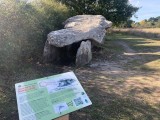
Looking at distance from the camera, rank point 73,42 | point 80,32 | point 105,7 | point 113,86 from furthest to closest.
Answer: point 105,7 → point 80,32 → point 73,42 → point 113,86

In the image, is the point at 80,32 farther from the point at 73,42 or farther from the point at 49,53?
the point at 49,53

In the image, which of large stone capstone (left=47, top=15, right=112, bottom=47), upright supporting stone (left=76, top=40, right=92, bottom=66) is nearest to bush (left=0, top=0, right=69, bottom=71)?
large stone capstone (left=47, top=15, right=112, bottom=47)

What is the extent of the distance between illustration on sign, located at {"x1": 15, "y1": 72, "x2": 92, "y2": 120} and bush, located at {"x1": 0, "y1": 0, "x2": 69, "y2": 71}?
345cm

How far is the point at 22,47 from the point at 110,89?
3203mm

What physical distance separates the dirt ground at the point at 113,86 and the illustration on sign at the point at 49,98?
121 centimetres

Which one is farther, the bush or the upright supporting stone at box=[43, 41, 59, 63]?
the upright supporting stone at box=[43, 41, 59, 63]

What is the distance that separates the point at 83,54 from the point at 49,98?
15.9ft

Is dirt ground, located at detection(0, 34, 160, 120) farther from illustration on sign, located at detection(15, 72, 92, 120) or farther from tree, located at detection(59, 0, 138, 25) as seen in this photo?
tree, located at detection(59, 0, 138, 25)

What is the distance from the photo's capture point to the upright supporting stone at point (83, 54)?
872 cm

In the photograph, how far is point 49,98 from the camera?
4016 millimetres

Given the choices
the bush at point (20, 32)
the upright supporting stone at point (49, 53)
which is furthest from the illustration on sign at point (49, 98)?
the upright supporting stone at point (49, 53)

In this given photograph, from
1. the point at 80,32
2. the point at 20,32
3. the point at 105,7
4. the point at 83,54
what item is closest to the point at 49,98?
the point at 20,32

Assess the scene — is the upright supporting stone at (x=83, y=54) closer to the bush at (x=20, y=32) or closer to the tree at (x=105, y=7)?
the bush at (x=20, y=32)

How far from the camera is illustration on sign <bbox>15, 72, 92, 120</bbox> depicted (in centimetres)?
378
